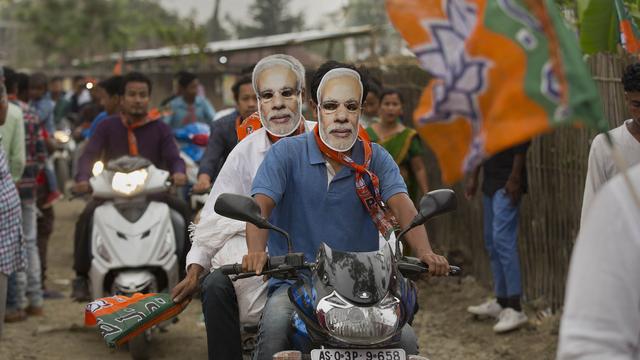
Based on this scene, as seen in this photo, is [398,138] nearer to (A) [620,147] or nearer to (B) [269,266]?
(A) [620,147]

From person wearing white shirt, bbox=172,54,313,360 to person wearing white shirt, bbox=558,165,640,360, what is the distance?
8.44 feet

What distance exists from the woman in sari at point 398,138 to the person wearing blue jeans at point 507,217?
660 millimetres

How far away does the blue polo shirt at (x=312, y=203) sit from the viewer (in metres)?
4.80

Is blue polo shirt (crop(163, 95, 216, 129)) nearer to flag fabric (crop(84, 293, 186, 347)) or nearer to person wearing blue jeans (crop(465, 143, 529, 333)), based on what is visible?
person wearing blue jeans (crop(465, 143, 529, 333))

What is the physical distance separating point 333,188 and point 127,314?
43.8 inches

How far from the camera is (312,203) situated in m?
4.83

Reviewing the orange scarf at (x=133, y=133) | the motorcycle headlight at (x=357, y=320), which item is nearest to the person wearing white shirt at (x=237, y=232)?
the motorcycle headlight at (x=357, y=320)

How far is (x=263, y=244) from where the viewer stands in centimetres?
463

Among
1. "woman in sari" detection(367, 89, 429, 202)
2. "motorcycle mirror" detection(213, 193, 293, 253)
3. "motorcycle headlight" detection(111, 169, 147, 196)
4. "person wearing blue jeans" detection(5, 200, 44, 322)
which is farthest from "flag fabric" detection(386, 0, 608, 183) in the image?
"person wearing blue jeans" detection(5, 200, 44, 322)

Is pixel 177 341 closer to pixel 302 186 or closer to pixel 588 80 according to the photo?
pixel 302 186

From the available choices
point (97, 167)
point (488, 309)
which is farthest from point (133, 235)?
point (488, 309)

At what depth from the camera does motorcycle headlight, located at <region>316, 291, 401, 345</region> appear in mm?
3898

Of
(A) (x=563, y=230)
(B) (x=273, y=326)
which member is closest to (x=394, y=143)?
(A) (x=563, y=230)

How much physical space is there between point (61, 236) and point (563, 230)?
8442 millimetres
